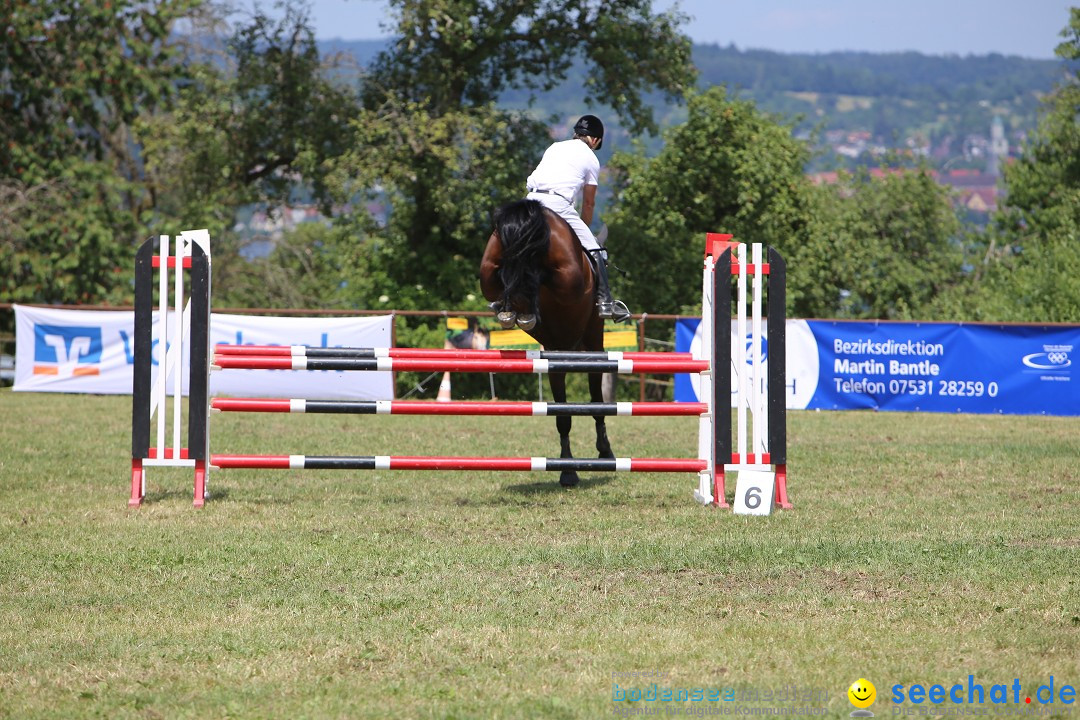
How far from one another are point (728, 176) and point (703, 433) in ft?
75.3

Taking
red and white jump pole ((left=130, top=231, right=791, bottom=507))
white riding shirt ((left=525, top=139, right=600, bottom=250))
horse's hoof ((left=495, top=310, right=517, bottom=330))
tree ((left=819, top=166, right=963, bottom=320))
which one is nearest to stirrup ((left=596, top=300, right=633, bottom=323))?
white riding shirt ((left=525, top=139, right=600, bottom=250))

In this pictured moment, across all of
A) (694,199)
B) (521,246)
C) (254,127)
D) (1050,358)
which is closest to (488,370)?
(521,246)

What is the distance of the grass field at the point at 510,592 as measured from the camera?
4141mm

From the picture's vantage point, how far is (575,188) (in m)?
8.62

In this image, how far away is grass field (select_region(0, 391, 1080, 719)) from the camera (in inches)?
163

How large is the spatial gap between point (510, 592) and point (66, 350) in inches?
666

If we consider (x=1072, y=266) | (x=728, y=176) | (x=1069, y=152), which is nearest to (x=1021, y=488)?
(x=1072, y=266)

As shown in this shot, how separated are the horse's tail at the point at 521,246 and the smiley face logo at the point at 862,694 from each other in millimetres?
4333

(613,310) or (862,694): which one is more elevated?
(613,310)

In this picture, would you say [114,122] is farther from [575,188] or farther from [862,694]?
[862,694]

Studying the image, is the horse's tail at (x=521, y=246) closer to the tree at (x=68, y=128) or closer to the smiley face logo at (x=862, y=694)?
the smiley face logo at (x=862, y=694)

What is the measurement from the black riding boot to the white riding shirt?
0.17m

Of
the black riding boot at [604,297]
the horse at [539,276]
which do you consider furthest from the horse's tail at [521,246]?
the black riding boot at [604,297]

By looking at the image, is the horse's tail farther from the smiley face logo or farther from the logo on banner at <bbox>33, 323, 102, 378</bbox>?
the logo on banner at <bbox>33, 323, 102, 378</bbox>
